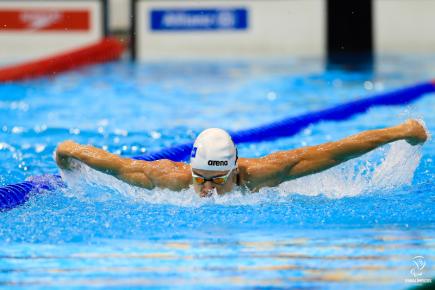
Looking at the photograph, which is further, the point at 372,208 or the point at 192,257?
the point at 372,208

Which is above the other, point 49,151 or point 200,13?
point 200,13

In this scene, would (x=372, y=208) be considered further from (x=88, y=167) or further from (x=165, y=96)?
(x=165, y=96)

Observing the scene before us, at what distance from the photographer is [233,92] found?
9047 mm

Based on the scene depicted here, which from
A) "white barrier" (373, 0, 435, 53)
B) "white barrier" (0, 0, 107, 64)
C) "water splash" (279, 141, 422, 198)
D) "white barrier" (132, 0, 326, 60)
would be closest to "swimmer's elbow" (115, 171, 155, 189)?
"water splash" (279, 141, 422, 198)

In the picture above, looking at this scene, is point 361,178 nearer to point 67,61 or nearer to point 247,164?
point 247,164

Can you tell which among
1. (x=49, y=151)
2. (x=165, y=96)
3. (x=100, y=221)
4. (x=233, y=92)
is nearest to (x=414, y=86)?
(x=233, y=92)

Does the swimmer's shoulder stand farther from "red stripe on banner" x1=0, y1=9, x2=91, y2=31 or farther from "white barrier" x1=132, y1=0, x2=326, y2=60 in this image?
"red stripe on banner" x1=0, y1=9, x2=91, y2=31

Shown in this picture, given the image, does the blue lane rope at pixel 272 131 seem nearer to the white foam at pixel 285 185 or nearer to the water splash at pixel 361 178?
the white foam at pixel 285 185

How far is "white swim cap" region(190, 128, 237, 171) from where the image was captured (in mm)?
4027

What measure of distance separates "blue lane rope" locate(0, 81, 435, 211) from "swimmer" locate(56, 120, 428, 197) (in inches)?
12.8

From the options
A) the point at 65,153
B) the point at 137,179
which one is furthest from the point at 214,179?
the point at 65,153

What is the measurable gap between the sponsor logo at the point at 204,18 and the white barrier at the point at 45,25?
935mm

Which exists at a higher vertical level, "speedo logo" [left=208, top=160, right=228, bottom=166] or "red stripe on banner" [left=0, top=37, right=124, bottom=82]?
"speedo logo" [left=208, top=160, right=228, bottom=166]

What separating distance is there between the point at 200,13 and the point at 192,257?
9.57m
